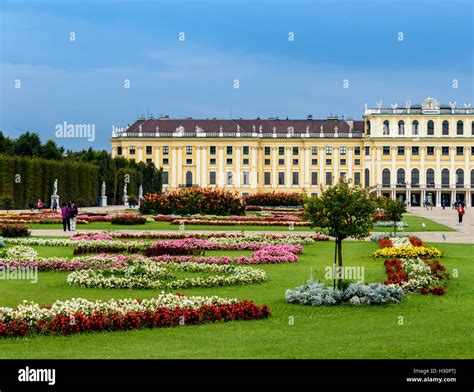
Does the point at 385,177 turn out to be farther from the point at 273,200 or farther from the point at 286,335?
the point at 286,335

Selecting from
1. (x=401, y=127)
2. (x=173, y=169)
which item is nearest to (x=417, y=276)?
(x=401, y=127)

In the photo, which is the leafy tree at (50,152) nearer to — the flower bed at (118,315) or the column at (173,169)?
the column at (173,169)

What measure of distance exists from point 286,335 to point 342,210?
3663 mm

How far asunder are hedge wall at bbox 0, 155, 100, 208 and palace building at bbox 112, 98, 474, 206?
31139 mm

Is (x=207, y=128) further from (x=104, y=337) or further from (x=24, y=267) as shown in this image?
(x=104, y=337)

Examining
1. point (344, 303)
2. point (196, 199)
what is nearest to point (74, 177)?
point (196, 199)

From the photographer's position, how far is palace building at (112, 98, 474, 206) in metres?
87.8

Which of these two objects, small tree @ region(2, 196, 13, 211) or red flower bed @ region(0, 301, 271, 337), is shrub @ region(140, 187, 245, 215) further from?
red flower bed @ region(0, 301, 271, 337)

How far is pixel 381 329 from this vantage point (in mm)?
9320

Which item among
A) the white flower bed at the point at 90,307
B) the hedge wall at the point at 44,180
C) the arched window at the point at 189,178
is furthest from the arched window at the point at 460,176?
the white flower bed at the point at 90,307

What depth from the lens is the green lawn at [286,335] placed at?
7.98 m

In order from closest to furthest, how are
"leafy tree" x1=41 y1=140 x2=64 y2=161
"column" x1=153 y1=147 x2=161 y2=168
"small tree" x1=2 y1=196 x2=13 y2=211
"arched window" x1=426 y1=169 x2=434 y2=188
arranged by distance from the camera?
1. "small tree" x1=2 y1=196 x2=13 y2=211
2. "leafy tree" x1=41 y1=140 x2=64 y2=161
3. "arched window" x1=426 y1=169 x2=434 y2=188
4. "column" x1=153 y1=147 x2=161 y2=168

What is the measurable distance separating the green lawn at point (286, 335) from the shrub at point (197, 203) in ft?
80.0

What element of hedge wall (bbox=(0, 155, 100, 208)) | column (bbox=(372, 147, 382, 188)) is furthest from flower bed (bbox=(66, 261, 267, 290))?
column (bbox=(372, 147, 382, 188))
